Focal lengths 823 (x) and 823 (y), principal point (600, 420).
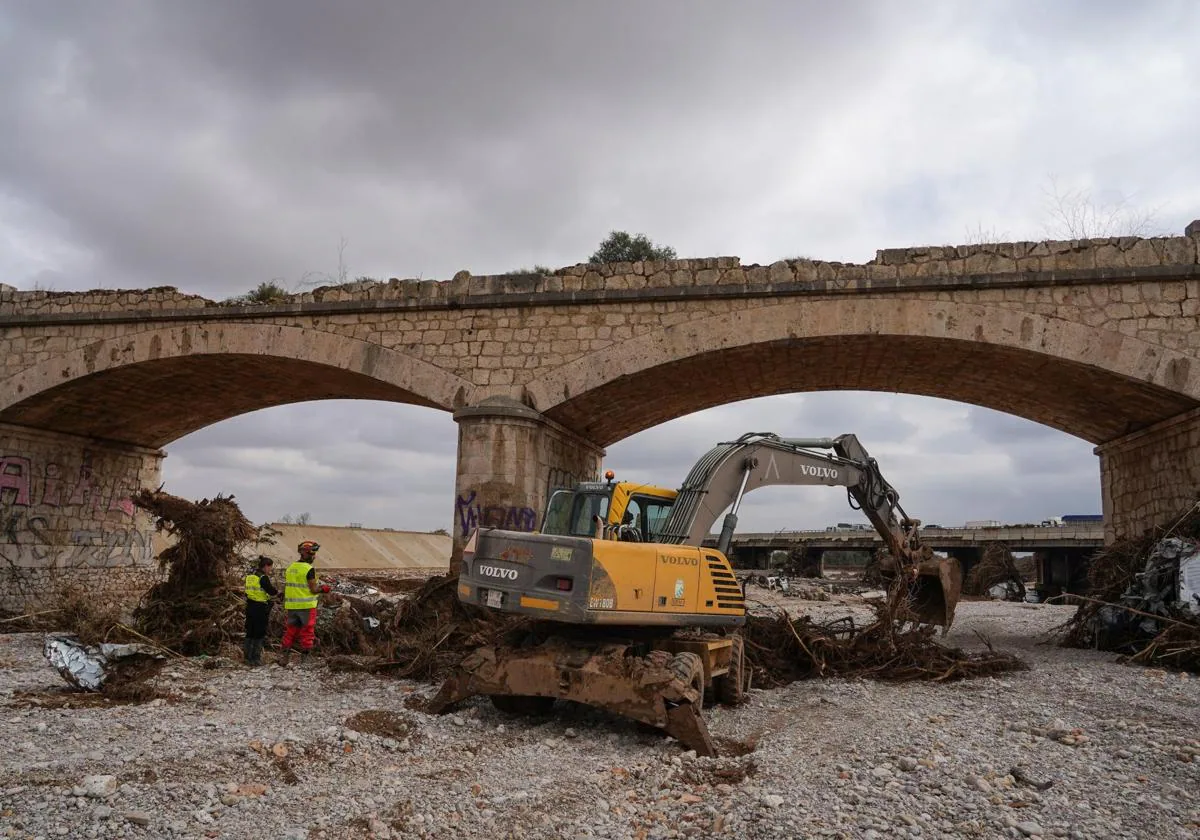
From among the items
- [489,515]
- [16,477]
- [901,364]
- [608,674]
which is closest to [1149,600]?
[901,364]

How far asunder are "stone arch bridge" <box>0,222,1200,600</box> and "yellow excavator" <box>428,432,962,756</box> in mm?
3007

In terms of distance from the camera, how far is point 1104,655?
945cm

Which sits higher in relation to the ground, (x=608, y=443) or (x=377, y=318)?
(x=377, y=318)

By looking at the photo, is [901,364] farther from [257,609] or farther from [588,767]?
[257,609]

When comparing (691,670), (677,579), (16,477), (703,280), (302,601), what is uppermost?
(703,280)

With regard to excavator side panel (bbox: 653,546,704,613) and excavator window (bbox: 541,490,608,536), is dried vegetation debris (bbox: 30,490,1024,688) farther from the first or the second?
excavator side panel (bbox: 653,546,704,613)

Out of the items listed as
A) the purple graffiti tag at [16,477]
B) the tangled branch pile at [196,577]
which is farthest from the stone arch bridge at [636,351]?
the tangled branch pile at [196,577]

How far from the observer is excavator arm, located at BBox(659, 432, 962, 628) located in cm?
688

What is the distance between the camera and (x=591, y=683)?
5.65 m

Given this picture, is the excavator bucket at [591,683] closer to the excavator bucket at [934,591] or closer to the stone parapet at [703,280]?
the excavator bucket at [934,591]

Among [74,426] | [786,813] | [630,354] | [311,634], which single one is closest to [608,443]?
[630,354]

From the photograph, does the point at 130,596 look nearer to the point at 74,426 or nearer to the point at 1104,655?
the point at 74,426

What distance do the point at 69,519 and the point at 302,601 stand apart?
8.25 m

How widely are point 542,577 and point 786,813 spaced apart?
224 centimetres
